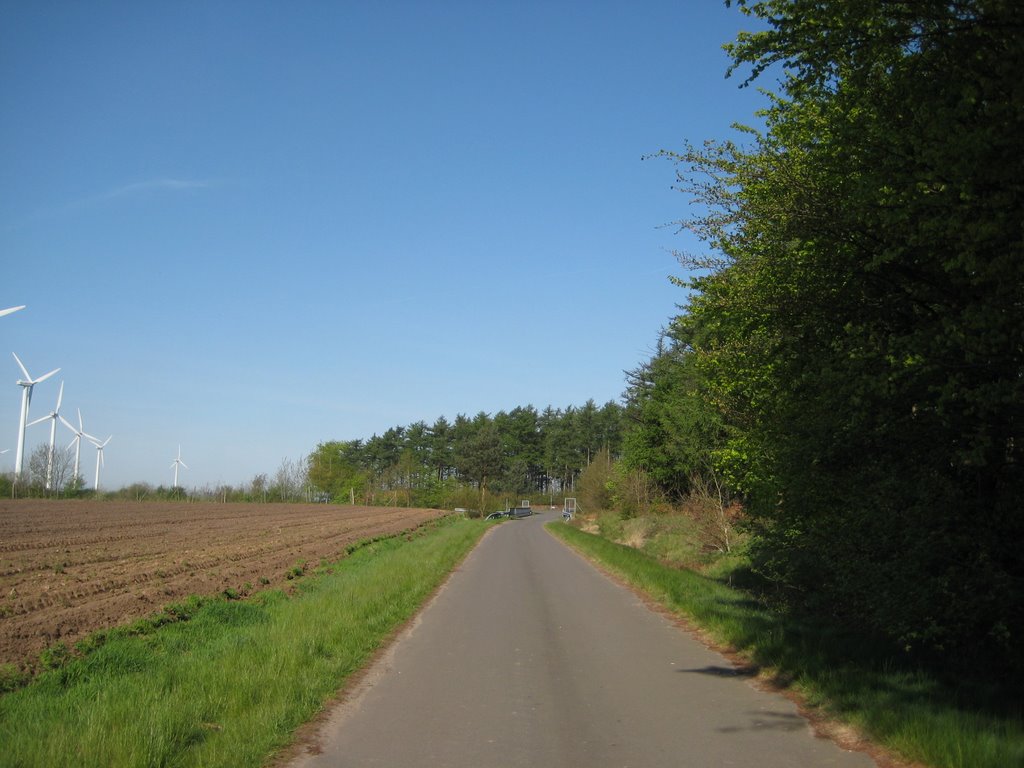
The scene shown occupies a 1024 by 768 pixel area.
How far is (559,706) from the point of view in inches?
297

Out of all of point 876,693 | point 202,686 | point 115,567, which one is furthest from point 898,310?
point 115,567

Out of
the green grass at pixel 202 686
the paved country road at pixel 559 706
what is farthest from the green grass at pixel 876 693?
the green grass at pixel 202 686

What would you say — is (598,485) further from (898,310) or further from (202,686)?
(202,686)

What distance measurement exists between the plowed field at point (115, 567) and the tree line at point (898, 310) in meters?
10.2

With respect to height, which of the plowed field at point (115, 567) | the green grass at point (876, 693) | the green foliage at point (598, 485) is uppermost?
the green foliage at point (598, 485)

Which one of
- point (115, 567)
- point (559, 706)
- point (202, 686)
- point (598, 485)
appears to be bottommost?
point (115, 567)

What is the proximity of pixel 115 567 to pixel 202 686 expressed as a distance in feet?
53.0

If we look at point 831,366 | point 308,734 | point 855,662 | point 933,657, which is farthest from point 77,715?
point 933,657

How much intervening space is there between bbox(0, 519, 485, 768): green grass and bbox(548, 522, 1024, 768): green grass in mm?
4775

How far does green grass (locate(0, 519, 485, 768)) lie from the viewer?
580 cm

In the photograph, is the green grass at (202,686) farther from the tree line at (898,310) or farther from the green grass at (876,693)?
the tree line at (898,310)

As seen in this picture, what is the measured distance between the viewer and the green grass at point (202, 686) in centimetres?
580

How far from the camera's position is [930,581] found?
7.73 m

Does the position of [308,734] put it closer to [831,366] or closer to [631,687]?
[631,687]
